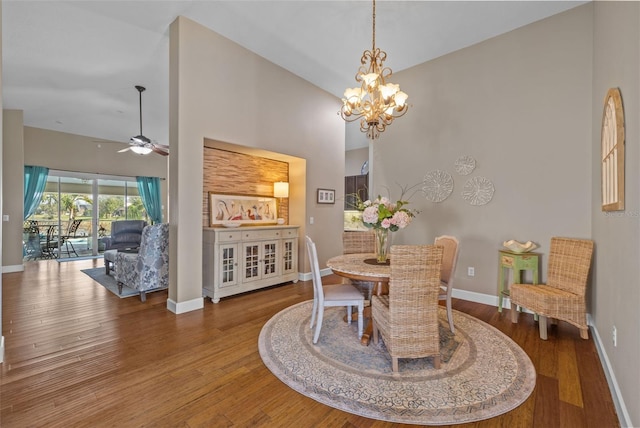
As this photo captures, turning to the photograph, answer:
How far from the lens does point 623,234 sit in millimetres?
1808

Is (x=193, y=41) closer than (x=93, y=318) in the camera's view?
No

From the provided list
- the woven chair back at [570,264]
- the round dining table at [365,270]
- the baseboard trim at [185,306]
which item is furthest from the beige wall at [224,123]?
the woven chair back at [570,264]

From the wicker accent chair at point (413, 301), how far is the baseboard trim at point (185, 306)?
2.45 meters

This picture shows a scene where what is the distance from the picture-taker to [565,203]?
3.16 meters

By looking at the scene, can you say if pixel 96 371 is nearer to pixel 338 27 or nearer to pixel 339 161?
pixel 338 27

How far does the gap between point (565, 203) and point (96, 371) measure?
484cm

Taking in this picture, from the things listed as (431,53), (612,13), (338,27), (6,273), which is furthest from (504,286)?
(6,273)

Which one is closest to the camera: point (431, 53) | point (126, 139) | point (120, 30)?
point (120, 30)

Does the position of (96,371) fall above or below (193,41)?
below

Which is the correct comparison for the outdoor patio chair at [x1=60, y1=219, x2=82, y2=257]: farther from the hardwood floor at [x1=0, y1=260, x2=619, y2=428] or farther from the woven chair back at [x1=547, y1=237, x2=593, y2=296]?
the woven chair back at [x1=547, y1=237, x2=593, y2=296]

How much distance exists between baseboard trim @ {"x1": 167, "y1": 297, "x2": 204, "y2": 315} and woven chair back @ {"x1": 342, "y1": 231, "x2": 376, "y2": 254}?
76.3 inches

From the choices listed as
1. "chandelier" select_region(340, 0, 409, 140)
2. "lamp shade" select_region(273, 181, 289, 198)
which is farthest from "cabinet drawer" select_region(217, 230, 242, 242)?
"chandelier" select_region(340, 0, 409, 140)

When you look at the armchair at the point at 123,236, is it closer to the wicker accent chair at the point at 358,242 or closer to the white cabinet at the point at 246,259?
the white cabinet at the point at 246,259

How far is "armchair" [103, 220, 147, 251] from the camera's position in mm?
6031
